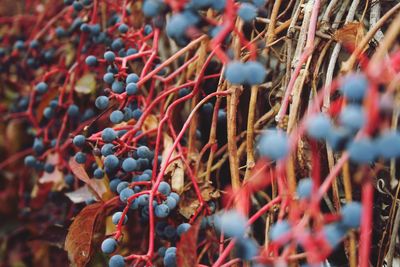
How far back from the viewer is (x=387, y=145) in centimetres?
42

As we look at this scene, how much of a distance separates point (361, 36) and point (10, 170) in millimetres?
1032

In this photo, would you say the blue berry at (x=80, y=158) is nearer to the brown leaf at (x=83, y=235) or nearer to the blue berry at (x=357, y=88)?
the brown leaf at (x=83, y=235)

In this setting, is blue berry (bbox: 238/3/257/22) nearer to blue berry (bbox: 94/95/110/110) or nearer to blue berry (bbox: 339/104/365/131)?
blue berry (bbox: 339/104/365/131)

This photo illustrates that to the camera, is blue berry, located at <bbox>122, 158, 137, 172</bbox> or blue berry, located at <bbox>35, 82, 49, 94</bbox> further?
blue berry, located at <bbox>35, 82, 49, 94</bbox>

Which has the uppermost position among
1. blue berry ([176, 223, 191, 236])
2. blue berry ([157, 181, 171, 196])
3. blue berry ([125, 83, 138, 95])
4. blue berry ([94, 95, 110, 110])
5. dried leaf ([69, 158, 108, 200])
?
blue berry ([125, 83, 138, 95])

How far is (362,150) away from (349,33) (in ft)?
1.25

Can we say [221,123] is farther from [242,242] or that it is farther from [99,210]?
[242,242]

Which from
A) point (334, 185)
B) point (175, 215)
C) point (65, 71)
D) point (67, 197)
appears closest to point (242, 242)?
point (334, 185)

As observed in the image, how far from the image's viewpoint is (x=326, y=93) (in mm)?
700

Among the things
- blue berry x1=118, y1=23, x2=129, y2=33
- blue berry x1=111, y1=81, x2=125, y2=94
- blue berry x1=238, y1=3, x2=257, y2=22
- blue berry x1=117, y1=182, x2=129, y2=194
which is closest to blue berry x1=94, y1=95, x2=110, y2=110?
blue berry x1=111, y1=81, x2=125, y2=94

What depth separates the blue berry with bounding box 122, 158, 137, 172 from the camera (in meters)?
0.81

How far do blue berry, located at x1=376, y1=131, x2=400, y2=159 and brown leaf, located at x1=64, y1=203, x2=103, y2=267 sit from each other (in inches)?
21.9

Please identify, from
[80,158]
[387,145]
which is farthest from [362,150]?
[80,158]

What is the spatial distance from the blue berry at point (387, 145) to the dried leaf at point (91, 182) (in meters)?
0.61
